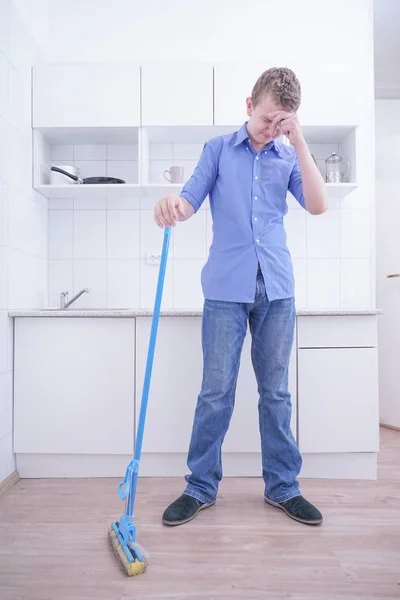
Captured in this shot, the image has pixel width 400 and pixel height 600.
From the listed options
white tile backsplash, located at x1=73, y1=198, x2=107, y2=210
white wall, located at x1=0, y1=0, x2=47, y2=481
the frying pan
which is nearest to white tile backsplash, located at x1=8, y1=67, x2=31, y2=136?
white wall, located at x1=0, y1=0, x2=47, y2=481

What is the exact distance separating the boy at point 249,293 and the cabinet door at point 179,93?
0.71 meters

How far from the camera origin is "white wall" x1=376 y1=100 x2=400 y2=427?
9.78ft

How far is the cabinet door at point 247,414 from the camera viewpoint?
1.92 metres

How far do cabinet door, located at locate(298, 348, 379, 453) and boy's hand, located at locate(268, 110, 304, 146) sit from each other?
35.3 inches

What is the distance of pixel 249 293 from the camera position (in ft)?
4.96

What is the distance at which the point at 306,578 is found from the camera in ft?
3.92

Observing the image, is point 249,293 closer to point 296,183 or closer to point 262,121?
point 296,183

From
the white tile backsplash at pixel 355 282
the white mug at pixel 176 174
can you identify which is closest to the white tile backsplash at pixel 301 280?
the white tile backsplash at pixel 355 282

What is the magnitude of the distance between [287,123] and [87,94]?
1.25 meters

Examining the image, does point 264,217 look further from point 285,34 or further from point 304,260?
point 285,34

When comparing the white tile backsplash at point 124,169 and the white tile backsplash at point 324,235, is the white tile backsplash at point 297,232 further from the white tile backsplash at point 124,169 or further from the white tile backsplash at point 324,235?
the white tile backsplash at point 124,169

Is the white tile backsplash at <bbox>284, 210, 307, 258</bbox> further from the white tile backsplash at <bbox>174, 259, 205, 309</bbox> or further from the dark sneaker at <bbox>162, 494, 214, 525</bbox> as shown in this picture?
the dark sneaker at <bbox>162, 494, 214, 525</bbox>

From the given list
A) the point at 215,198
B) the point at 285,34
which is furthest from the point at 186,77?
the point at 215,198

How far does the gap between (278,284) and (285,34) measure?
164cm
